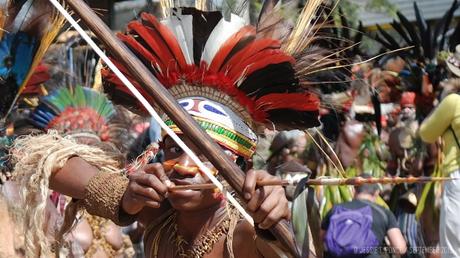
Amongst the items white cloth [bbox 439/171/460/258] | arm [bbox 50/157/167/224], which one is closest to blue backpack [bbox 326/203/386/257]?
white cloth [bbox 439/171/460/258]

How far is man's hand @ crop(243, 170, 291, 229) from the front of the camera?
8.16 feet

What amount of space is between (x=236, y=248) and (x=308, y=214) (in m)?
0.78

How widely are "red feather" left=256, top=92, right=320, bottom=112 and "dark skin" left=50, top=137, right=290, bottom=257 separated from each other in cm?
36

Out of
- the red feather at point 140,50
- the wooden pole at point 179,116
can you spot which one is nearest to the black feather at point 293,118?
the red feather at point 140,50

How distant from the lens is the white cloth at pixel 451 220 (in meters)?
6.07

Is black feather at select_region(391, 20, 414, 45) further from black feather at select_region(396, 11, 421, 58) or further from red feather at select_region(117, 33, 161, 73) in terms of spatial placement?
red feather at select_region(117, 33, 161, 73)

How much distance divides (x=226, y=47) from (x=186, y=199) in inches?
23.2

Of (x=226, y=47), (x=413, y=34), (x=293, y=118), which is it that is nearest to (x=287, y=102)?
(x=293, y=118)

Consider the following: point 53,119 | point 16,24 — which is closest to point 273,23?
point 16,24

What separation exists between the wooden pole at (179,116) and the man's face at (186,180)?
0.46 metres

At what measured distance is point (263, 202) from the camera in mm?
2506

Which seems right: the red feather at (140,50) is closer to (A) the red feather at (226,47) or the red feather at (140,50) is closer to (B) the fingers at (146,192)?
(A) the red feather at (226,47)

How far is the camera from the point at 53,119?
21.5 ft

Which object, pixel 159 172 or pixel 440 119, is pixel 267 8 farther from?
pixel 440 119
